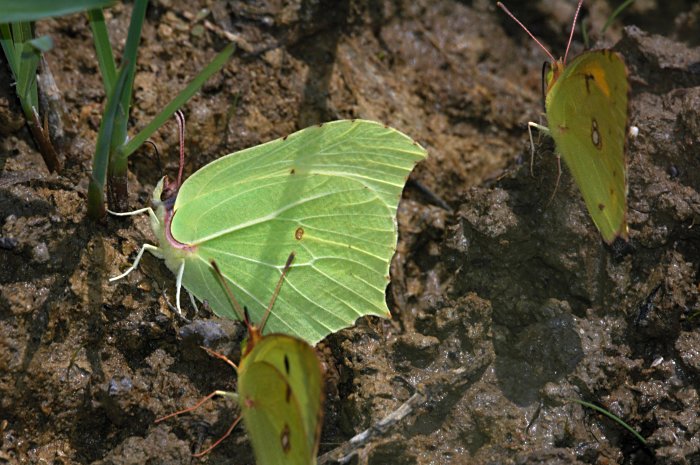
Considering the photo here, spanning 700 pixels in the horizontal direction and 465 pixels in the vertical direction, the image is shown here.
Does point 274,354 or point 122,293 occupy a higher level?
point 274,354

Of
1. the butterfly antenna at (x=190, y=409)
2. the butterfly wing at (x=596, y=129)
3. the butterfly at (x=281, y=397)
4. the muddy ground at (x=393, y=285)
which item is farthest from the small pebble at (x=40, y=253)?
the butterfly wing at (x=596, y=129)

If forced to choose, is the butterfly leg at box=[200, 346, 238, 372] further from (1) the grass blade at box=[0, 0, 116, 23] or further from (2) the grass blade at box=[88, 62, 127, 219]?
(1) the grass blade at box=[0, 0, 116, 23]

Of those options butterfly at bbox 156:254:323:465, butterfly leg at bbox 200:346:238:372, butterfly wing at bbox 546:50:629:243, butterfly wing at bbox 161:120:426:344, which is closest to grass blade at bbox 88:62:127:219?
butterfly wing at bbox 161:120:426:344

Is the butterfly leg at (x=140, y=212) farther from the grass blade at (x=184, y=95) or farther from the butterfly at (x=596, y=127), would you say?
the butterfly at (x=596, y=127)

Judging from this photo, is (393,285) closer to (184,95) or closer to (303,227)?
(303,227)

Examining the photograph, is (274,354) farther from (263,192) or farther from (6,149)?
(6,149)

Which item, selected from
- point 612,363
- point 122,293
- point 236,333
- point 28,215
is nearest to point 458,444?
point 612,363
